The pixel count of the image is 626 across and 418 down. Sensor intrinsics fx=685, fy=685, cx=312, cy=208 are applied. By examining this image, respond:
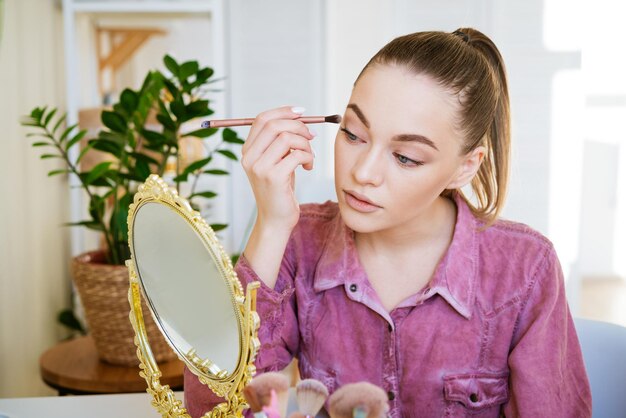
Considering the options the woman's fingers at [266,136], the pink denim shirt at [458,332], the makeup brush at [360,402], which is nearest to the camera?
the makeup brush at [360,402]

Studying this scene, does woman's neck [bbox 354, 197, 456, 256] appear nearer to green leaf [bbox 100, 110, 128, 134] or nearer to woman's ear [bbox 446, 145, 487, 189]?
woman's ear [bbox 446, 145, 487, 189]

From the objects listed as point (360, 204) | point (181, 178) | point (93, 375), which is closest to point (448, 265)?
point (360, 204)

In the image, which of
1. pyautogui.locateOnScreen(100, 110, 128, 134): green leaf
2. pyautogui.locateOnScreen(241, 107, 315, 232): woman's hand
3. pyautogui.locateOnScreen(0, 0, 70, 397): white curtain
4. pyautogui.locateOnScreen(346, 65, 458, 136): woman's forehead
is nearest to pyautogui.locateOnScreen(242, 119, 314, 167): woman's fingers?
pyautogui.locateOnScreen(241, 107, 315, 232): woman's hand

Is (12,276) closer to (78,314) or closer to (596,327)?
(78,314)

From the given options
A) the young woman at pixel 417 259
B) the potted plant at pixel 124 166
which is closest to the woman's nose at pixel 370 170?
the young woman at pixel 417 259

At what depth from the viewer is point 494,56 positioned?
3.21 ft

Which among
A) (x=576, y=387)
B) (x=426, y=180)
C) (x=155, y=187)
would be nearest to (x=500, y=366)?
(x=576, y=387)

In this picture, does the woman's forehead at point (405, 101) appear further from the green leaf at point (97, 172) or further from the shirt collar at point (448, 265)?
the green leaf at point (97, 172)

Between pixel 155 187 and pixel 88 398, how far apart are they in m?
0.40

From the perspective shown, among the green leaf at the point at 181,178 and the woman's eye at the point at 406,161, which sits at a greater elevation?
the woman's eye at the point at 406,161

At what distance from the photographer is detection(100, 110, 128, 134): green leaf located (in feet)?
4.71

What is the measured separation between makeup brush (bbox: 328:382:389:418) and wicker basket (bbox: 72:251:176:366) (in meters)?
0.98

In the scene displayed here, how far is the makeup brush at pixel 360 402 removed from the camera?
0.53m

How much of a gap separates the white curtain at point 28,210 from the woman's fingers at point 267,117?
0.99 metres
